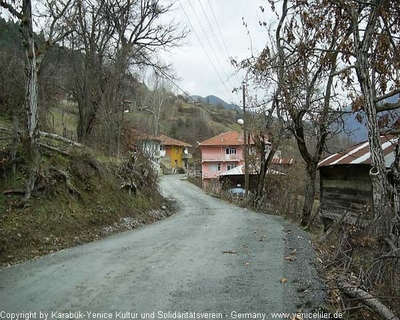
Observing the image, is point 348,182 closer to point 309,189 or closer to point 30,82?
point 309,189

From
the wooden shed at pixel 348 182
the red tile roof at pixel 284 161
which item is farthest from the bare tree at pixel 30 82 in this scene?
the red tile roof at pixel 284 161

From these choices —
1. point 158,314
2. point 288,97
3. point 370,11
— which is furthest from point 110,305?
point 288,97

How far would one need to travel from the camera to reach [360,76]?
305 inches

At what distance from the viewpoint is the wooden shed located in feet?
43.2

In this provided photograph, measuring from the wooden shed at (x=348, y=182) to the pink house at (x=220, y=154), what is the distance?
4176 centimetres

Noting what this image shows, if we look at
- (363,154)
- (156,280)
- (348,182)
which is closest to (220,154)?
(348,182)

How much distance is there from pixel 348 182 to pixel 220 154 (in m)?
44.9

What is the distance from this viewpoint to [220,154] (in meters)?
59.8

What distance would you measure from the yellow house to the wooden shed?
52882 mm

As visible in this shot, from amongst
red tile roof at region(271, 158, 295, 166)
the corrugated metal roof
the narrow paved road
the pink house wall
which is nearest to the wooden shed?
the corrugated metal roof

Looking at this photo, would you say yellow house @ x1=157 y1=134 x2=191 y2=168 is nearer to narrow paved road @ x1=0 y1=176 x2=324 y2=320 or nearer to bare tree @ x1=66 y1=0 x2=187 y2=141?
bare tree @ x1=66 y1=0 x2=187 y2=141

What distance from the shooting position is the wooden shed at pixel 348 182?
43.2ft

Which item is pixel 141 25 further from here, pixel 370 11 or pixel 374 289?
pixel 374 289

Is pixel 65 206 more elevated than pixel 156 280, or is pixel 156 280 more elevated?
pixel 65 206
